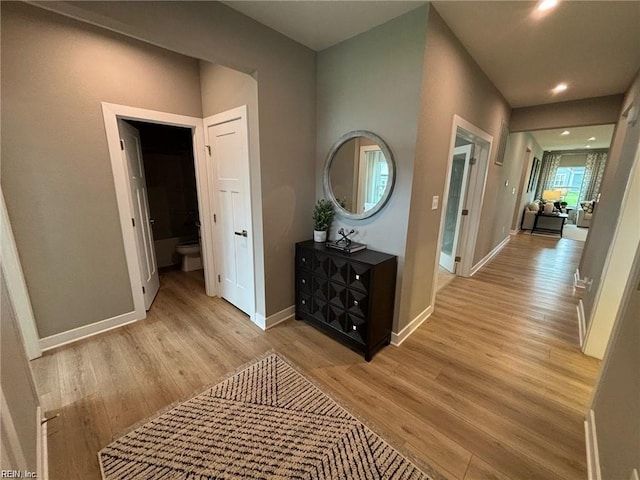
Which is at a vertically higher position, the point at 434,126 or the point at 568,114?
the point at 568,114

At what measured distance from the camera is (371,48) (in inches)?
77.4

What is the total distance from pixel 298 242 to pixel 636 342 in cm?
217

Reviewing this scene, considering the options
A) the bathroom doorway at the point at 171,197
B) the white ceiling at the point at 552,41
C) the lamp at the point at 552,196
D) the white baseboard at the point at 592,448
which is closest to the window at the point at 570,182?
the lamp at the point at 552,196

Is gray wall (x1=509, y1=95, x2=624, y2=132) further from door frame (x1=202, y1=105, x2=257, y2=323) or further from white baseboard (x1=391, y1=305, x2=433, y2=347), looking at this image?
door frame (x1=202, y1=105, x2=257, y2=323)

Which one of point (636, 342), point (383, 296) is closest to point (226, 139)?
point (383, 296)

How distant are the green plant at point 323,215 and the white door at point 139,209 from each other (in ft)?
5.74

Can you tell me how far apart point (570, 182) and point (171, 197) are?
13.0 metres

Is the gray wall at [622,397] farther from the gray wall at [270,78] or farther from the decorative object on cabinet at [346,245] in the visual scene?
the gray wall at [270,78]

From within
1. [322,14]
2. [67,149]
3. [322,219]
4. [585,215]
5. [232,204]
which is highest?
[322,14]

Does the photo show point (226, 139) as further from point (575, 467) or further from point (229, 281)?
point (575, 467)

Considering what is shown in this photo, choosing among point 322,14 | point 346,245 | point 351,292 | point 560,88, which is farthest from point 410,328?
point 560,88

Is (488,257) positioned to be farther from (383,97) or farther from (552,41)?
(383,97)

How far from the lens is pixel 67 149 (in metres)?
1.97

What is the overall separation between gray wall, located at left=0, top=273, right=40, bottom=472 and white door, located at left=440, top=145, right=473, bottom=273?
3662mm
